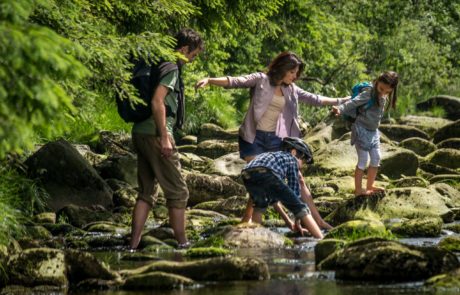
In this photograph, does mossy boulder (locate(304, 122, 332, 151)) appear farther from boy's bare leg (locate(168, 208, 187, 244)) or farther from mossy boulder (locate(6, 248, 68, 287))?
mossy boulder (locate(6, 248, 68, 287))

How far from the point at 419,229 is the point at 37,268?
476 centimetres

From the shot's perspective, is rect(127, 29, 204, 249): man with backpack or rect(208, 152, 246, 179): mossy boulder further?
rect(208, 152, 246, 179): mossy boulder

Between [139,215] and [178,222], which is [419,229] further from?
[139,215]

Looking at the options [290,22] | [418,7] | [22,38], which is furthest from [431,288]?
[418,7]

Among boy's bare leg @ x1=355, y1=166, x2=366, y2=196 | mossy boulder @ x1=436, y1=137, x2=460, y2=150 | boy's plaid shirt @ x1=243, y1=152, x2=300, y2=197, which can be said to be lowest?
boy's bare leg @ x1=355, y1=166, x2=366, y2=196

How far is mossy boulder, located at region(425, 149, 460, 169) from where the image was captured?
1967cm

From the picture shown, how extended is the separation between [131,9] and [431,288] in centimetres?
757

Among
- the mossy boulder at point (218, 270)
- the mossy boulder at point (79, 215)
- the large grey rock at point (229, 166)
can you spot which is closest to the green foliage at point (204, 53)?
the mossy boulder at point (79, 215)

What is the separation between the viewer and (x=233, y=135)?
2712cm

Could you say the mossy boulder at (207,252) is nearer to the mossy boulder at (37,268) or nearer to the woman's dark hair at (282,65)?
the mossy boulder at (37,268)

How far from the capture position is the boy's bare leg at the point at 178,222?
9.86 meters

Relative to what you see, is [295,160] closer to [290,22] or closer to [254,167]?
[254,167]

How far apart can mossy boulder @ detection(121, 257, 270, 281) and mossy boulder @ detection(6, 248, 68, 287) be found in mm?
506

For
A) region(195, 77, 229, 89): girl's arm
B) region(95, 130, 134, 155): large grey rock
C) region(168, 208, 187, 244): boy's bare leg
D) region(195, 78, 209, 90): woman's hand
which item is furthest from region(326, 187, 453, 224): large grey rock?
region(95, 130, 134, 155): large grey rock
